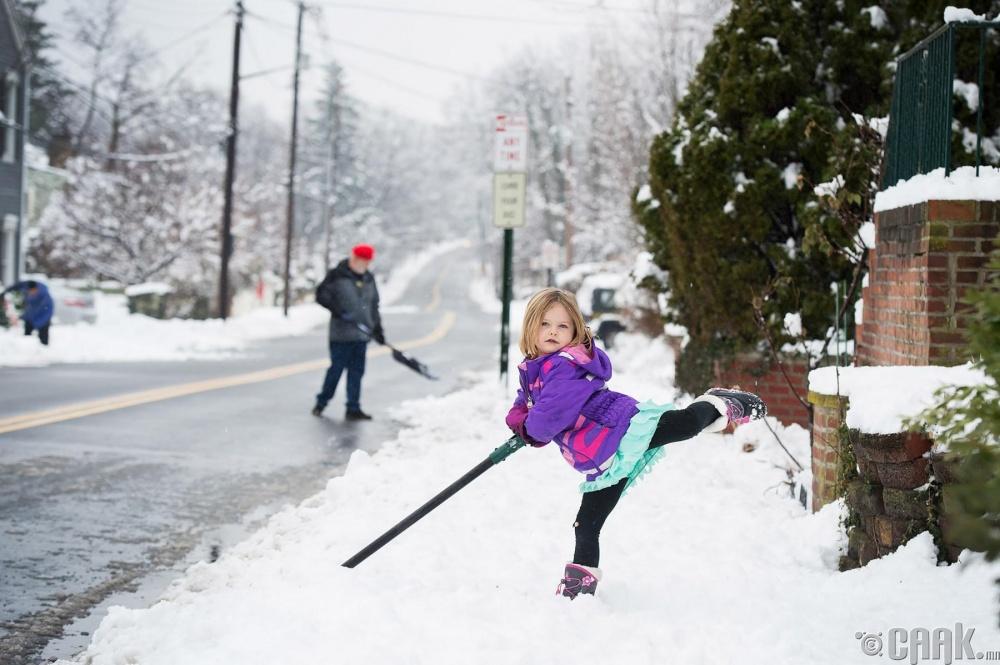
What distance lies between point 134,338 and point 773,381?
585 inches

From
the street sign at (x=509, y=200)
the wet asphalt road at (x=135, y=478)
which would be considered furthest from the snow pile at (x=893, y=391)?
the street sign at (x=509, y=200)

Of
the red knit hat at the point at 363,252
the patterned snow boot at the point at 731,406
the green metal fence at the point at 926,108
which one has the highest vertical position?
the green metal fence at the point at 926,108

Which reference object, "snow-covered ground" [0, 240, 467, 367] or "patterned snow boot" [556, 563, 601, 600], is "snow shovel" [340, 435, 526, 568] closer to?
"patterned snow boot" [556, 563, 601, 600]

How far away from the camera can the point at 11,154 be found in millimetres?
27328

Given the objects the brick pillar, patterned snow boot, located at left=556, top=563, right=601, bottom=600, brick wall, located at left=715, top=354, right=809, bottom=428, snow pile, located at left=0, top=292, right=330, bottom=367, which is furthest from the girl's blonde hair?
snow pile, located at left=0, top=292, right=330, bottom=367

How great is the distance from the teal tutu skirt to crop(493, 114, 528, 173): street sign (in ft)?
24.1

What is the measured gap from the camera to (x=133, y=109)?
46.3 meters

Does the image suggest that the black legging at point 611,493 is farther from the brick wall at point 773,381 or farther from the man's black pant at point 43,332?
the man's black pant at point 43,332

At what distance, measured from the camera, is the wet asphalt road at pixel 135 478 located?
4.55 metres

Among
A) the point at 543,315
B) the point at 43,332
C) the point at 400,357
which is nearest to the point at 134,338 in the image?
the point at 43,332

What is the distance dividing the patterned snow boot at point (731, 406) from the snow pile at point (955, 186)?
1.28 meters

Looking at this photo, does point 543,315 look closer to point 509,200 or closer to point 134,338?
point 509,200

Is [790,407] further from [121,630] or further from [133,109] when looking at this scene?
[133,109]

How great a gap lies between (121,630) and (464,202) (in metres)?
A: 105
